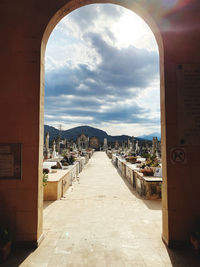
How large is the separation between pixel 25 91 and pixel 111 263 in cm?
353

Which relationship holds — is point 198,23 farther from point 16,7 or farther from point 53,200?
point 53,200

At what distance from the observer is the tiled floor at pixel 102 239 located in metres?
2.81

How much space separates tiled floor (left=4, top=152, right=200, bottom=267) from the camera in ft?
9.23

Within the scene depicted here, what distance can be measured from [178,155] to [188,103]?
42.6 inches

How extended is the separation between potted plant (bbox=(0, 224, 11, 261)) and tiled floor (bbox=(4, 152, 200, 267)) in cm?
14

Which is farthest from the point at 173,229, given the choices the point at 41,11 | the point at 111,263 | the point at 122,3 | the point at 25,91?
the point at 41,11

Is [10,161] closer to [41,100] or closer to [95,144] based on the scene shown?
[41,100]

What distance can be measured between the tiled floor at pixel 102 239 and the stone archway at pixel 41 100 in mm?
320

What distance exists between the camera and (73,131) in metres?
140

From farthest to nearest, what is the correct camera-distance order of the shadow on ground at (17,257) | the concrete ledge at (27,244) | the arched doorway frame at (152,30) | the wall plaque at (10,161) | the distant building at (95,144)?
1. the distant building at (95,144)
2. the arched doorway frame at (152,30)
3. the wall plaque at (10,161)
4. the concrete ledge at (27,244)
5. the shadow on ground at (17,257)

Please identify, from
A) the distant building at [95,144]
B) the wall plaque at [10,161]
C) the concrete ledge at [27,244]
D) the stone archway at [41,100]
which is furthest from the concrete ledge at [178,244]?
the distant building at [95,144]

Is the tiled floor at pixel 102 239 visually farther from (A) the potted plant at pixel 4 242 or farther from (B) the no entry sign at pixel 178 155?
(B) the no entry sign at pixel 178 155

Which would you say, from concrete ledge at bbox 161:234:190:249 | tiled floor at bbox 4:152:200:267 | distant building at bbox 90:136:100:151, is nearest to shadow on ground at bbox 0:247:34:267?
tiled floor at bbox 4:152:200:267

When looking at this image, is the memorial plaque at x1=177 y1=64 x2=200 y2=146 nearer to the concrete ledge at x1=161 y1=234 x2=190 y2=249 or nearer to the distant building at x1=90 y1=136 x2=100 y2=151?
the concrete ledge at x1=161 y1=234 x2=190 y2=249
